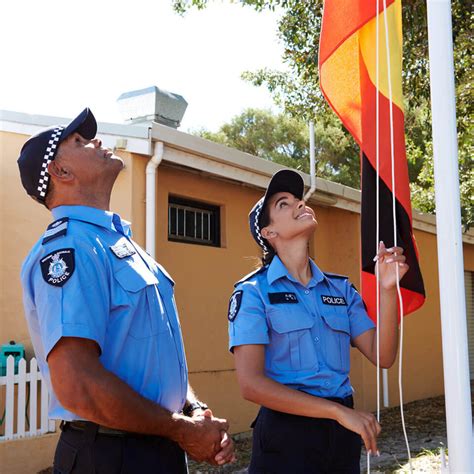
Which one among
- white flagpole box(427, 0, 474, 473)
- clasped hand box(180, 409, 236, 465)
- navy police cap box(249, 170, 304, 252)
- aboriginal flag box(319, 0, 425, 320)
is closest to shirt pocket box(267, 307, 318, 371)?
aboriginal flag box(319, 0, 425, 320)

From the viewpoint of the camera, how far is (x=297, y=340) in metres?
2.61

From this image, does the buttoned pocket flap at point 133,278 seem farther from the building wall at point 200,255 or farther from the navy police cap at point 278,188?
the building wall at point 200,255

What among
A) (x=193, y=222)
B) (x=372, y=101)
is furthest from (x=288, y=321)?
(x=193, y=222)

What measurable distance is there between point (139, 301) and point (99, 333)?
0.21 meters

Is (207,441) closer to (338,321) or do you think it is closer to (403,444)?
(338,321)

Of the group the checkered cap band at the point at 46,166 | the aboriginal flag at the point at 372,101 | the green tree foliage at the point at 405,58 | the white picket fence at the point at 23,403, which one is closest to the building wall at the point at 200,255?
the white picket fence at the point at 23,403

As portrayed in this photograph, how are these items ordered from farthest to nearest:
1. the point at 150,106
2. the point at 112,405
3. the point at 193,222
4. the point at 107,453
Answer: the point at 193,222
the point at 150,106
the point at 107,453
the point at 112,405

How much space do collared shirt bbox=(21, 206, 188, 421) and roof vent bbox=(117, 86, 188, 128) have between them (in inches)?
199

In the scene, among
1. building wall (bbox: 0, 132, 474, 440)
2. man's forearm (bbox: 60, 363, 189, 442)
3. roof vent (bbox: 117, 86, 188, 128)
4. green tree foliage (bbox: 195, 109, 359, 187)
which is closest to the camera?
man's forearm (bbox: 60, 363, 189, 442)

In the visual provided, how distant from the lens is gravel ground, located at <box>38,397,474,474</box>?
20.3 ft

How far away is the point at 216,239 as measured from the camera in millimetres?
7859

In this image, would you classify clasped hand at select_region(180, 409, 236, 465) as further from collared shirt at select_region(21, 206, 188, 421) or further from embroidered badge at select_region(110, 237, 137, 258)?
embroidered badge at select_region(110, 237, 137, 258)

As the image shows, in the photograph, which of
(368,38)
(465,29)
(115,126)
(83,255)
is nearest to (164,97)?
(115,126)

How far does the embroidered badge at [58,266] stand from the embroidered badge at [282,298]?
102cm
